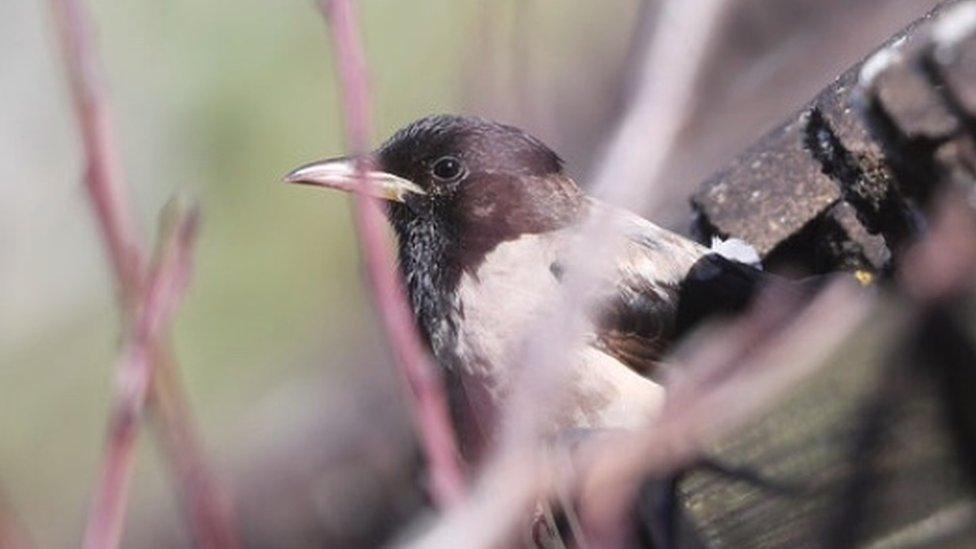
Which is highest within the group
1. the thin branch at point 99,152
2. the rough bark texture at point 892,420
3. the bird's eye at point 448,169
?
the thin branch at point 99,152

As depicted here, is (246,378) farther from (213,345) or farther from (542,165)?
(542,165)

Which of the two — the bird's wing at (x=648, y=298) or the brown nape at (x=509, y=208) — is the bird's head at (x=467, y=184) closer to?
the brown nape at (x=509, y=208)

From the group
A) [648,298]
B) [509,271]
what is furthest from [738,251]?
[509,271]

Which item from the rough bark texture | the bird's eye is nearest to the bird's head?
the bird's eye

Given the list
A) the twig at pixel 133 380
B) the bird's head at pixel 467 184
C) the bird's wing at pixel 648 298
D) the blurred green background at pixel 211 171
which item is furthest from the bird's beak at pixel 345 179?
the blurred green background at pixel 211 171

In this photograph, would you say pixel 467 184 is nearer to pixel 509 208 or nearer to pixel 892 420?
pixel 509 208
